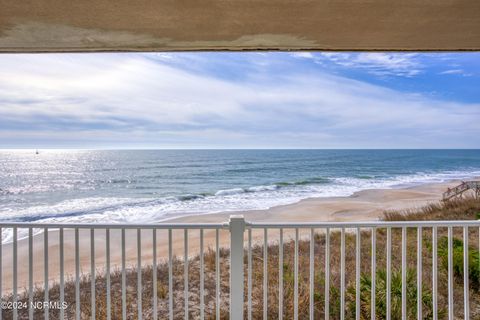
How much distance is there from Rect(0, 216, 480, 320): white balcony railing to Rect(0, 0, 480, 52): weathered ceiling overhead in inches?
43.5

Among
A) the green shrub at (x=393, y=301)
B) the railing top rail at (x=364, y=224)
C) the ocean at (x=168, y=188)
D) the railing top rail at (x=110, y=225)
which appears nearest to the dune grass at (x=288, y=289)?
the green shrub at (x=393, y=301)

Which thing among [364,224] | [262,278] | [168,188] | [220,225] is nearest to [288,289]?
[262,278]

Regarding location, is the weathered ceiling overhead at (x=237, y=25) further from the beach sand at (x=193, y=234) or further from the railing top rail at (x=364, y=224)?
the beach sand at (x=193, y=234)

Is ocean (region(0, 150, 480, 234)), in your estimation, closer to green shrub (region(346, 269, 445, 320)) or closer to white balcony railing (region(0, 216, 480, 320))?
white balcony railing (region(0, 216, 480, 320))

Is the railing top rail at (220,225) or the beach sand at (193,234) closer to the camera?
the railing top rail at (220,225)

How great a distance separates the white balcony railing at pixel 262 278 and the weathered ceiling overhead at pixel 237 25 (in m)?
1.10

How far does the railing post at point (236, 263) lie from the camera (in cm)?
178

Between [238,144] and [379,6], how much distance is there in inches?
1112

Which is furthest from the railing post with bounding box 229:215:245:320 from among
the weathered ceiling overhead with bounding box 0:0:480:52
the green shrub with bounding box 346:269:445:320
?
the green shrub with bounding box 346:269:445:320

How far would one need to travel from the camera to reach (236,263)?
1.79m

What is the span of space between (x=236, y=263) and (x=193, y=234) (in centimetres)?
650

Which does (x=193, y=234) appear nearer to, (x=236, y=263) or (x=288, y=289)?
(x=288, y=289)

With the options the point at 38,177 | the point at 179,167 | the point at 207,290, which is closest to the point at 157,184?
the point at 179,167

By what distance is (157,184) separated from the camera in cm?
1884
